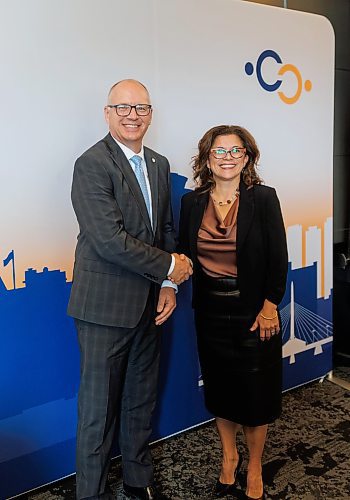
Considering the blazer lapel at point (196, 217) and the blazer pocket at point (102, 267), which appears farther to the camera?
the blazer lapel at point (196, 217)

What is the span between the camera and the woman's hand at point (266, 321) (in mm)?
2277

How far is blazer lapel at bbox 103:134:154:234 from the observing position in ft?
7.04

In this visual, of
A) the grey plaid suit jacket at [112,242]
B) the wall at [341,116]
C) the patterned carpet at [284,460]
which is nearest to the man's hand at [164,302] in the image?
the grey plaid suit jacket at [112,242]

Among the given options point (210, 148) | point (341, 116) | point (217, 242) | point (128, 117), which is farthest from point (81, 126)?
point (341, 116)

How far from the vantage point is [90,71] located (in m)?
2.46

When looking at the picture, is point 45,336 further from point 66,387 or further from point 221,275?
point 221,275

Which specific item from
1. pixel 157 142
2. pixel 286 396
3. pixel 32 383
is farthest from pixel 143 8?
pixel 286 396

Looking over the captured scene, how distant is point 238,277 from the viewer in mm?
2256

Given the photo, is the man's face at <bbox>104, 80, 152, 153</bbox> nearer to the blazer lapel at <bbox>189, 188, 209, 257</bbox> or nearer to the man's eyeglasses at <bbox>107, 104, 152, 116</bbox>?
the man's eyeglasses at <bbox>107, 104, 152, 116</bbox>

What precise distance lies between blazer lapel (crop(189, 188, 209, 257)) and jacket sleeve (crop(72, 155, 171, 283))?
26 centimetres

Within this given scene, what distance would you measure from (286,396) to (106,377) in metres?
1.71

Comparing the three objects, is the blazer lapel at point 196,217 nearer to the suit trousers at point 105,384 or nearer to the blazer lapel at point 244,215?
the blazer lapel at point 244,215

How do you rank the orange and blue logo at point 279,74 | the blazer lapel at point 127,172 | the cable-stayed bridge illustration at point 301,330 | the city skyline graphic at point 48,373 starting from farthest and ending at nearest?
the cable-stayed bridge illustration at point 301,330 < the orange and blue logo at point 279,74 < the city skyline graphic at point 48,373 < the blazer lapel at point 127,172

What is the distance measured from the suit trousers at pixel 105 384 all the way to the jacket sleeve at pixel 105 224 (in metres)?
0.29
